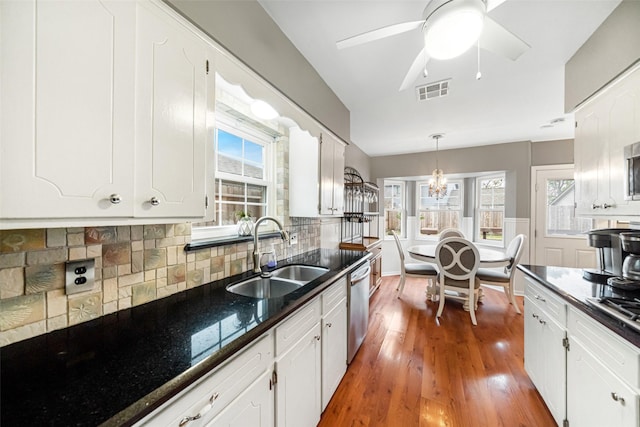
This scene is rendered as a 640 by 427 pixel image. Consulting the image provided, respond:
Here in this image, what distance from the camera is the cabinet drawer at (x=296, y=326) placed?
1.13 meters

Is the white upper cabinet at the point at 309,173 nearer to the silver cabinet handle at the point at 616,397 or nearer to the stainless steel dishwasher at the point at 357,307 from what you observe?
the stainless steel dishwasher at the point at 357,307

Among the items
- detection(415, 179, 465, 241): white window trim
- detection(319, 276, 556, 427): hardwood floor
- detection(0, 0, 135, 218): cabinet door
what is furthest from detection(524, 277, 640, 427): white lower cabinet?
detection(415, 179, 465, 241): white window trim

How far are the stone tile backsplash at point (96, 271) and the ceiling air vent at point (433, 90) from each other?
237 cm

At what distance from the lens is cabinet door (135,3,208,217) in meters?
0.86

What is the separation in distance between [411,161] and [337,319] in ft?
12.9

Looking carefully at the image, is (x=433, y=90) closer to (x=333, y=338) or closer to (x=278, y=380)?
(x=333, y=338)

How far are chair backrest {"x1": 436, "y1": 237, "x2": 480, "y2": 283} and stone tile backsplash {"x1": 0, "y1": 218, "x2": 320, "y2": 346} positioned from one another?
8.95 ft

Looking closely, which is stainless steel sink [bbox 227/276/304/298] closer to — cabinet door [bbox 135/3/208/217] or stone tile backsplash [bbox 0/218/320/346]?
stone tile backsplash [bbox 0/218/320/346]

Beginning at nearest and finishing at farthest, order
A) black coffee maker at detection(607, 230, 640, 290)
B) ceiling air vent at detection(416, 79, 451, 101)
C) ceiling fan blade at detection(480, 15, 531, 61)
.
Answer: ceiling fan blade at detection(480, 15, 531, 61), black coffee maker at detection(607, 230, 640, 290), ceiling air vent at detection(416, 79, 451, 101)

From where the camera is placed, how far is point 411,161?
16.0 ft

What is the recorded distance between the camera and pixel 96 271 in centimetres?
99

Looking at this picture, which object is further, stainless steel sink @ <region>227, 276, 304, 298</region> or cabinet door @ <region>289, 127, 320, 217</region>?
cabinet door @ <region>289, 127, 320, 217</region>

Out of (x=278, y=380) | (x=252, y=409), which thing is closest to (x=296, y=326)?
(x=278, y=380)

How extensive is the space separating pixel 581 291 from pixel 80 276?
2.48 m
